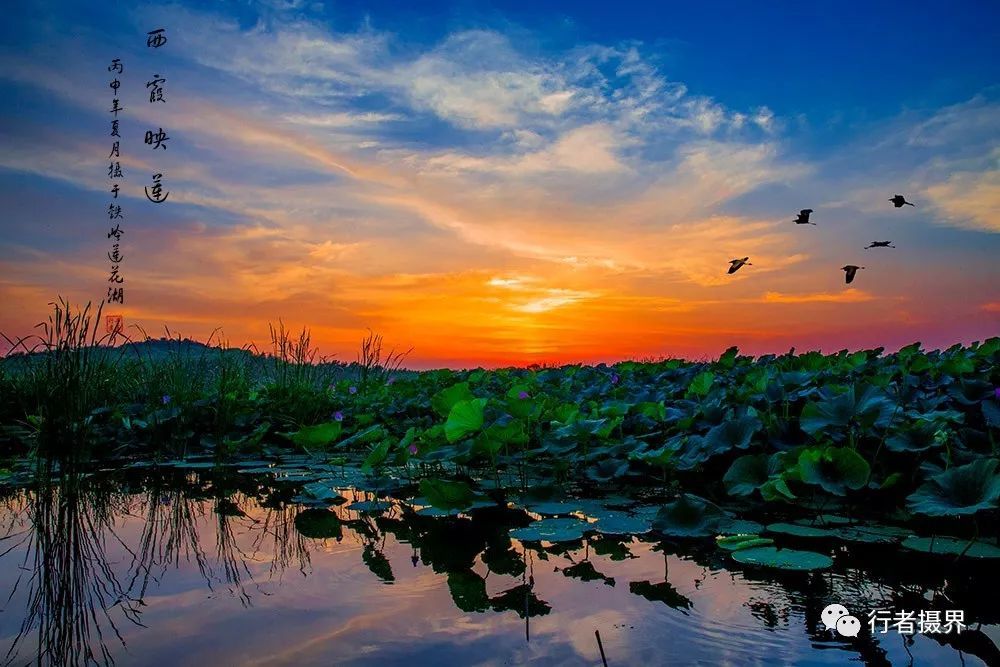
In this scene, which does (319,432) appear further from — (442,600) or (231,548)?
(442,600)

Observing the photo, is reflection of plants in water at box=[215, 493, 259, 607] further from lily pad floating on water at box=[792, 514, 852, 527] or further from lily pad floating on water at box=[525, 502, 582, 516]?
lily pad floating on water at box=[792, 514, 852, 527]

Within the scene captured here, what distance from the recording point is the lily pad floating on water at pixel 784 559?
191cm

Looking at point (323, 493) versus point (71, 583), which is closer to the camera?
point (71, 583)

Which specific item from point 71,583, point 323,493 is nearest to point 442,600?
point 71,583

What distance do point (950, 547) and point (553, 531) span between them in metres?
1.27

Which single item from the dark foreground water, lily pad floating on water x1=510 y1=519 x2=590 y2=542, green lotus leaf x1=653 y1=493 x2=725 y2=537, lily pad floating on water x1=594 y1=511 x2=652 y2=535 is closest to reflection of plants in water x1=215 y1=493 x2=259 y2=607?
the dark foreground water

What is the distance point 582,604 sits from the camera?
1.71 meters

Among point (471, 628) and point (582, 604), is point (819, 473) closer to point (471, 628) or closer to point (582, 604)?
point (582, 604)

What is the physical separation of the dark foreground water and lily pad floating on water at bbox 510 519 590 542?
38 millimetres

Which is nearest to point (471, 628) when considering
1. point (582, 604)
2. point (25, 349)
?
point (582, 604)

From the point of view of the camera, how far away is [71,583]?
Answer: 2.08 m

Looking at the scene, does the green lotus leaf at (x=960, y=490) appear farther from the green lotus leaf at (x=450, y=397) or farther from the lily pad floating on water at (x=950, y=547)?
the green lotus leaf at (x=450, y=397)

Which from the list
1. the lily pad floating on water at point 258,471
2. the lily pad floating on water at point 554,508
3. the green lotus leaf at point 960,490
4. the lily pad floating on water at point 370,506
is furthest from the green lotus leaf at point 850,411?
the lily pad floating on water at point 258,471

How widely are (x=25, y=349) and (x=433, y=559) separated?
4263mm
